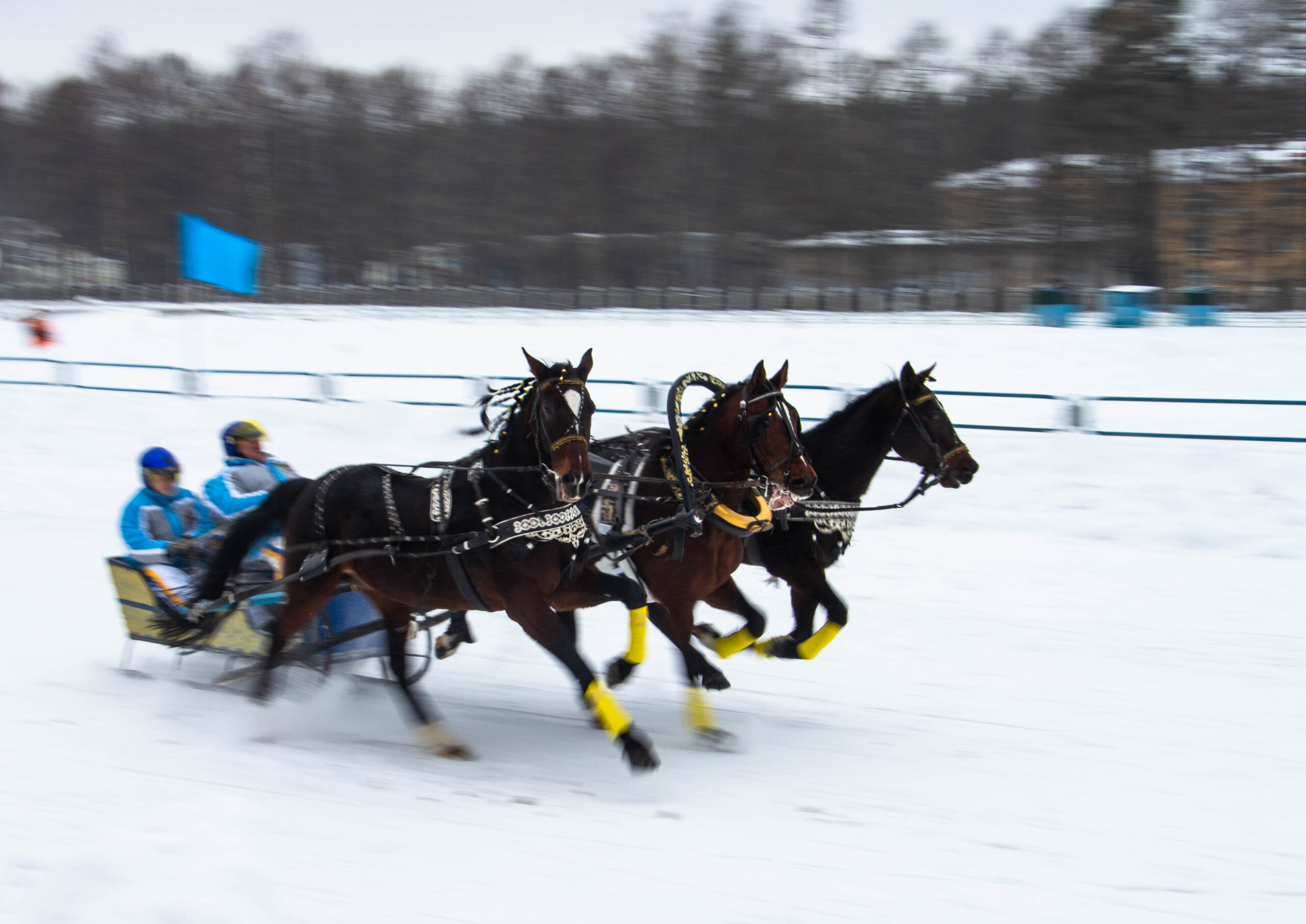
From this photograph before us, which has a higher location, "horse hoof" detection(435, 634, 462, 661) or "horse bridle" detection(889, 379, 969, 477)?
"horse bridle" detection(889, 379, 969, 477)

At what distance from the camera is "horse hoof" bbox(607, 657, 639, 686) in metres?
5.73

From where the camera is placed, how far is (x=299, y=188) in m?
46.8

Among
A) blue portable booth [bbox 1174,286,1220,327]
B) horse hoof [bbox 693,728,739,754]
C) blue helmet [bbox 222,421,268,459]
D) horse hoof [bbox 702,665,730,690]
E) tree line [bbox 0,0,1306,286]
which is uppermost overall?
tree line [bbox 0,0,1306,286]

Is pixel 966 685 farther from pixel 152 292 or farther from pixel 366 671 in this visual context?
pixel 152 292

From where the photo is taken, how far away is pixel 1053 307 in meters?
21.7

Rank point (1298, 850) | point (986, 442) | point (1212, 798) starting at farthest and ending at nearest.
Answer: point (986, 442), point (1212, 798), point (1298, 850)

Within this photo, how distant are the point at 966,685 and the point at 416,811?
324 cm

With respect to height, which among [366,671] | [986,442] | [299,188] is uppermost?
[299,188]

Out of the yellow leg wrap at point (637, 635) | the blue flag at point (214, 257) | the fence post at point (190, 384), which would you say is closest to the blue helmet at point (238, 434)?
the yellow leg wrap at point (637, 635)

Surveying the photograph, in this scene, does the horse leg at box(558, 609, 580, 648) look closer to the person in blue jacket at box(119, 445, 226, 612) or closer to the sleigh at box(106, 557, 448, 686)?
the sleigh at box(106, 557, 448, 686)

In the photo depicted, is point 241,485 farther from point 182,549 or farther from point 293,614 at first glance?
point 293,614

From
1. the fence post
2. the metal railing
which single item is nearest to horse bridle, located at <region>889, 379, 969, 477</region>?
the metal railing

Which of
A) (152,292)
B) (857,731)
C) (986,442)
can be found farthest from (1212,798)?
(152,292)

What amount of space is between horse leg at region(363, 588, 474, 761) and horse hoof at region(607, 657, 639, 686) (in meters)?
0.79
